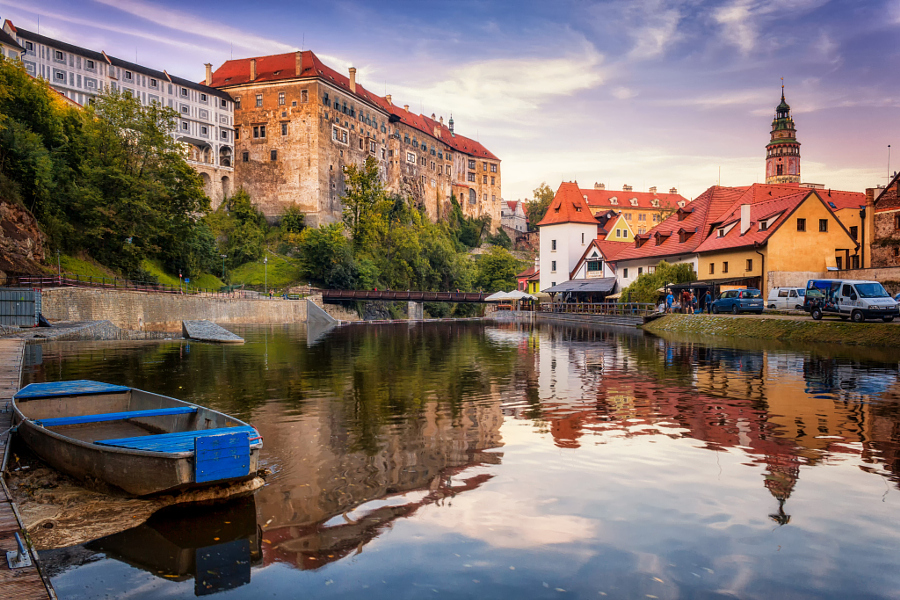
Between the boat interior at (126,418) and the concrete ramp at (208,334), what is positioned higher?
the boat interior at (126,418)

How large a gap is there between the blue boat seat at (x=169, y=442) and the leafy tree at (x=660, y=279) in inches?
2020

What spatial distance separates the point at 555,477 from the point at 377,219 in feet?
303

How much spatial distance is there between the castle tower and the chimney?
103 metres

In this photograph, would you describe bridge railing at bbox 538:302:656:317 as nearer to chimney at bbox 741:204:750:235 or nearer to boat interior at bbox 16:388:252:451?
chimney at bbox 741:204:750:235

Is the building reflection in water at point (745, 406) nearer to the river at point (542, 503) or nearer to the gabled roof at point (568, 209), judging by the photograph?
the river at point (542, 503)

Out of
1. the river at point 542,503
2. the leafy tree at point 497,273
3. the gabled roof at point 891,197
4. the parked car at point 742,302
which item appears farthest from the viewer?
the leafy tree at point 497,273

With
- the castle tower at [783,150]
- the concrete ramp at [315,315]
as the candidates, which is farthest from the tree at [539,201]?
the concrete ramp at [315,315]

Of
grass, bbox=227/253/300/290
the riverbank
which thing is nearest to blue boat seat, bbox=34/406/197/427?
the riverbank

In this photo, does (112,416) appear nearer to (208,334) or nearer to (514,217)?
(208,334)

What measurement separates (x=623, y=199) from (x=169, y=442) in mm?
139755

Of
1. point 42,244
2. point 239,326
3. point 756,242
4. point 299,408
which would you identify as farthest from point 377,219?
point 299,408

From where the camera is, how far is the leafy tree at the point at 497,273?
111625 mm

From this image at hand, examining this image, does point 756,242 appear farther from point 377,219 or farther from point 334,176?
point 334,176

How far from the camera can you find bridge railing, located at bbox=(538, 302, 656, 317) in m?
53.1
